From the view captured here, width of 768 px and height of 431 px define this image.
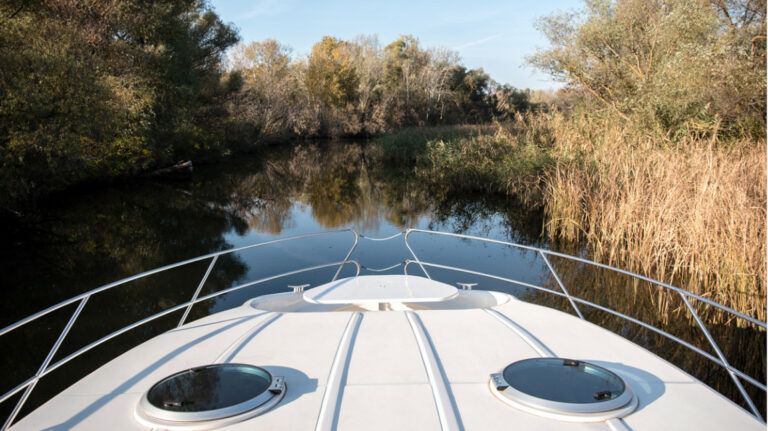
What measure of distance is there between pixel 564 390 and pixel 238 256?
710 cm

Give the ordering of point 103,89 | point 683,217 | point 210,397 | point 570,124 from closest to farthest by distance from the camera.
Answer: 1. point 210,397
2. point 683,217
3. point 103,89
4. point 570,124

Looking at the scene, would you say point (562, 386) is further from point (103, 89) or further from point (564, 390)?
point (103, 89)

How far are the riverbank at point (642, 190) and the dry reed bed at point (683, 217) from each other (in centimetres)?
1

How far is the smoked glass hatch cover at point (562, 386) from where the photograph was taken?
1413 millimetres

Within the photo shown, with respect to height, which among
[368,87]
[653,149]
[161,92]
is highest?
[368,87]

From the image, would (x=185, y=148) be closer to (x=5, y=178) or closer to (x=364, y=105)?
(x=5, y=178)

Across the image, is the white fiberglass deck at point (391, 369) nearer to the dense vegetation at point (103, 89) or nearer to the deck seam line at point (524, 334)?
the deck seam line at point (524, 334)

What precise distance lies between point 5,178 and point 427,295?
9.90 m

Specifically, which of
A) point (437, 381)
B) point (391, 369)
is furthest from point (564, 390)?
point (391, 369)

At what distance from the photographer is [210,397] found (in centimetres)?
144

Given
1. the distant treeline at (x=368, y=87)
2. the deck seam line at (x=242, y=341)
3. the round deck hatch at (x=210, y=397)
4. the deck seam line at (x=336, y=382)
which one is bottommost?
the deck seam line at (x=242, y=341)

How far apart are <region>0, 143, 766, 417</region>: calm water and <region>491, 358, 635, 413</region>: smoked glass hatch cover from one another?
9.56 feet

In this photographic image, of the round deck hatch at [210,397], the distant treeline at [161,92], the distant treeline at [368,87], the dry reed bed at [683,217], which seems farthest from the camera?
the distant treeline at [368,87]

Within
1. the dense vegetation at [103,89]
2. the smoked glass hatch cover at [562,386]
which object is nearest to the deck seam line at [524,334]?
the smoked glass hatch cover at [562,386]
